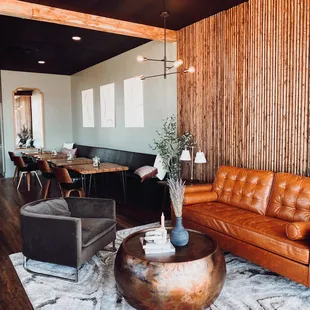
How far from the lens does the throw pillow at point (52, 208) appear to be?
3357 mm

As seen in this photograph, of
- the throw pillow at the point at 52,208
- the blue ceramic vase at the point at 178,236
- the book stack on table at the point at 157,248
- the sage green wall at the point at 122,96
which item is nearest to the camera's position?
the book stack on table at the point at 157,248

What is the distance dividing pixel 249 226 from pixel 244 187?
36.0 inches

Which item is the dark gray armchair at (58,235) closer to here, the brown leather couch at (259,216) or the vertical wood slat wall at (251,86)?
the brown leather couch at (259,216)

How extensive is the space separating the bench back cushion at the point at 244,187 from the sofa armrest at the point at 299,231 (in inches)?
36.7

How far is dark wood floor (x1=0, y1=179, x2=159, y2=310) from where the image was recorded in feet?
9.09

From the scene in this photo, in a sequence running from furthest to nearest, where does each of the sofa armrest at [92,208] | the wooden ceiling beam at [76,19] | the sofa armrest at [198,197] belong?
the wooden ceiling beam at [76,19], the sofa armrest at [198,197], the sofa armrest at [92,208]

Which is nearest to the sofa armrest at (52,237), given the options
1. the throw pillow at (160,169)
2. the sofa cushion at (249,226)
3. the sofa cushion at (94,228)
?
the sofa cushion at (94,228)

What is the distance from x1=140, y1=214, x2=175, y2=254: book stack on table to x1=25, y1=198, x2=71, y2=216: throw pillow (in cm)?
131

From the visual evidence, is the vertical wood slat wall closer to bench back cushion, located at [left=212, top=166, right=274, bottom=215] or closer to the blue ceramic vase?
bench back cushion, located at [left=212, top=166, right=274, bottom=215]

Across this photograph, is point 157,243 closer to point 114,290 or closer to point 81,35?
point 114,290

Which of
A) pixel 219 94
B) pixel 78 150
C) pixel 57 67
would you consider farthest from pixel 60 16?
pixel 78 150

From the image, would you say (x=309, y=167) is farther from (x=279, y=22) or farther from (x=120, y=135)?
(x=120, y=135)

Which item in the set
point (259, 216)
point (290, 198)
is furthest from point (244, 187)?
point (290, 198)

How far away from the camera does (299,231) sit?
2.79 metres
